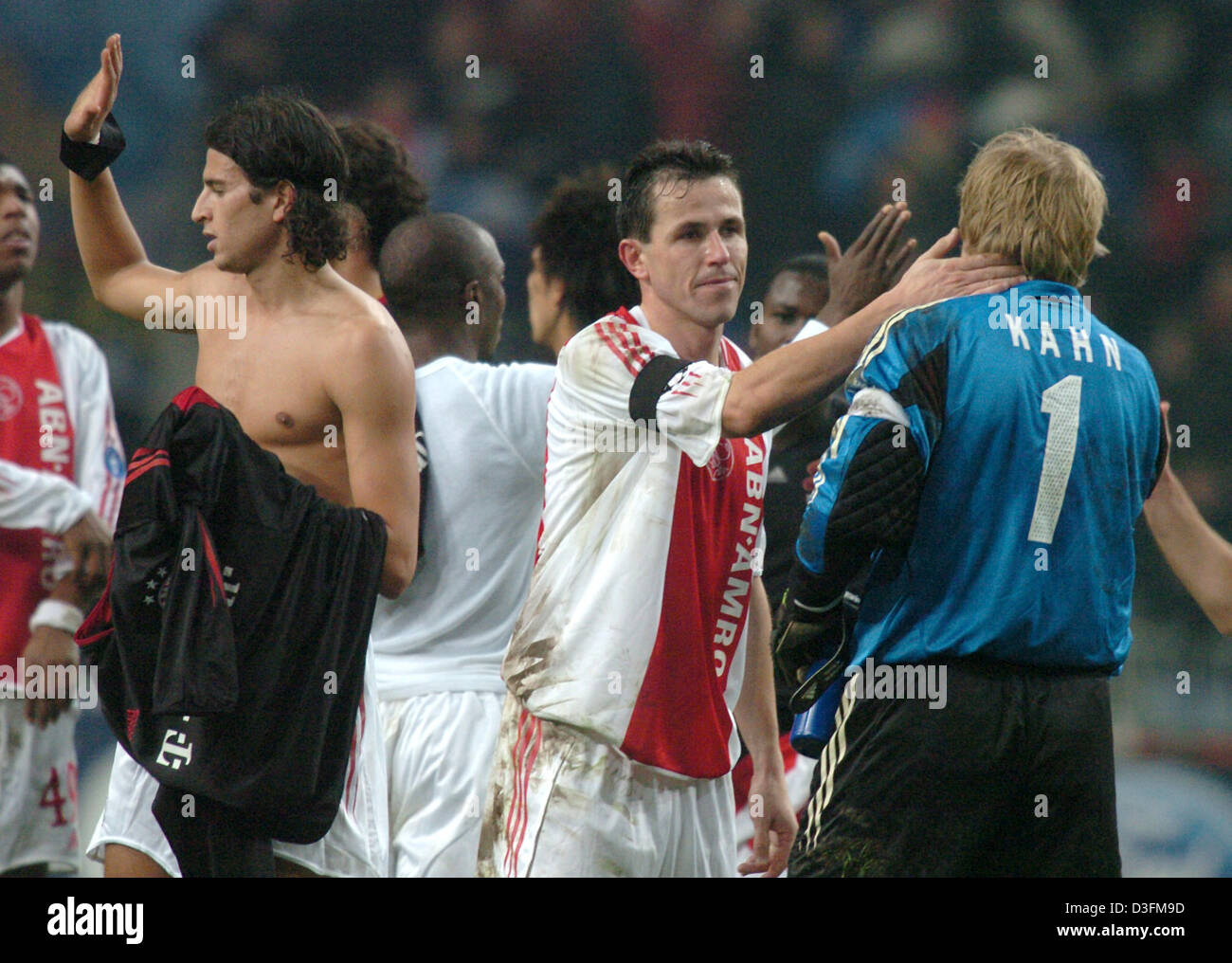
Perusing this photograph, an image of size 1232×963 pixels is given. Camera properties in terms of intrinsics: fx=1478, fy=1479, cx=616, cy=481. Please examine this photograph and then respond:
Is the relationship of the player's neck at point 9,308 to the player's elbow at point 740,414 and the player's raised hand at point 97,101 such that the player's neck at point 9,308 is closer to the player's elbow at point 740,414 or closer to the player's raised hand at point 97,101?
the player's raised hand at point 97,101

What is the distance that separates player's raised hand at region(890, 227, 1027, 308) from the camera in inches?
96.0

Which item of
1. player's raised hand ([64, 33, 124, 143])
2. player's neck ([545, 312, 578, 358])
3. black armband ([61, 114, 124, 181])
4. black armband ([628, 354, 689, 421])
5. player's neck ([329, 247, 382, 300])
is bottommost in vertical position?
black armband ([628, 354, 689, 421])

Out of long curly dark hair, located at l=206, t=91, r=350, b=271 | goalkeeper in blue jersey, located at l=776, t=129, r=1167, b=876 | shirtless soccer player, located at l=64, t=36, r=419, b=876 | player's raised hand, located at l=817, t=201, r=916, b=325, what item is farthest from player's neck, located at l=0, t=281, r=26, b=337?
goalkeeper in blue jersey, located at l=776, t=129, r=1167, b=876

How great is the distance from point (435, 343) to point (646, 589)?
3.27ft

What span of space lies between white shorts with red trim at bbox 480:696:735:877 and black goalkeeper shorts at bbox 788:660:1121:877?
37 cm

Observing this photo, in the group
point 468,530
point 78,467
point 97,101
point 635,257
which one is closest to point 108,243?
point 97,101

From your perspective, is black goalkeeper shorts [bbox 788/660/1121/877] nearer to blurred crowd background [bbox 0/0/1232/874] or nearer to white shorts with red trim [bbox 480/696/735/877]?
white shorts with red trim [bbox 480/696/735/877]

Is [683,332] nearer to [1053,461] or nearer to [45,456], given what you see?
[1053,461]

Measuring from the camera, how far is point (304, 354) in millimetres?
2869

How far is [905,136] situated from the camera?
7.05 m

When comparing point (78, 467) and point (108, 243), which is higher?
point (108, 243)

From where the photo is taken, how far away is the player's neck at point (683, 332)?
9.50 ft

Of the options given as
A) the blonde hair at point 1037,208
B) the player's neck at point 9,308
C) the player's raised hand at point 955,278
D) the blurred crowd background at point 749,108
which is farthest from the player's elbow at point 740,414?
Answer: the blurred crowd background at point 749,108

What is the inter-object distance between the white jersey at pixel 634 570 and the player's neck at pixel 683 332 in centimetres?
8
